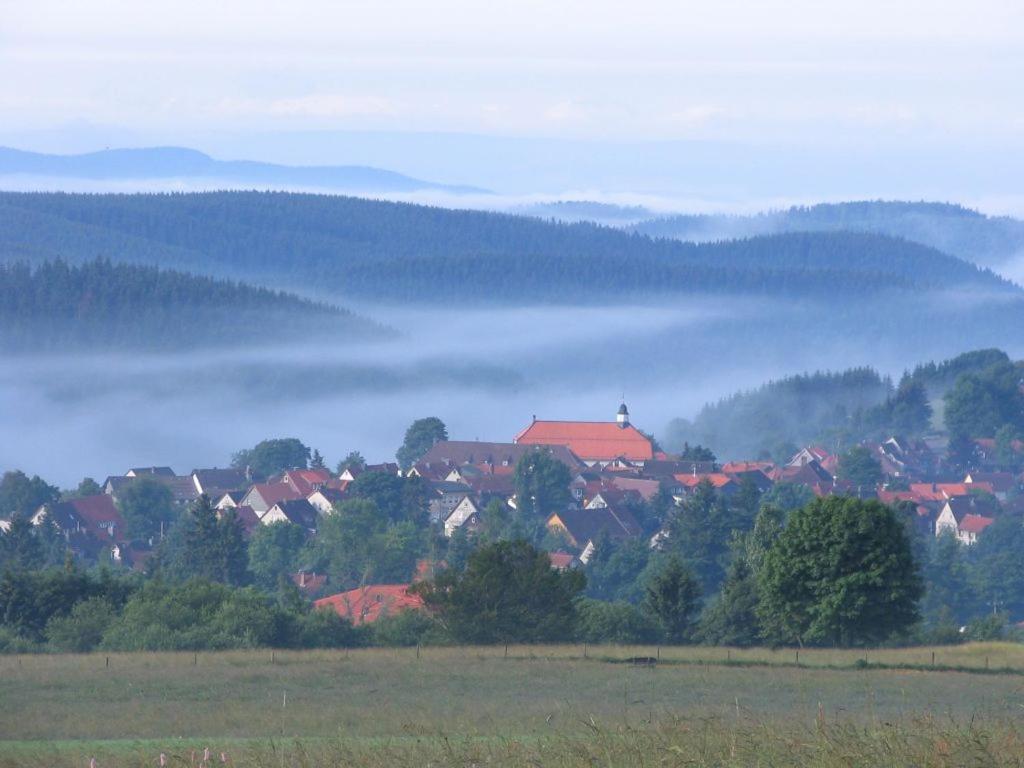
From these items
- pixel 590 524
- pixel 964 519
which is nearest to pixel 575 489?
pixel 590 524

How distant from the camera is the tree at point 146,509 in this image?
11169 centimetres

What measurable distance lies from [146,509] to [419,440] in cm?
4753

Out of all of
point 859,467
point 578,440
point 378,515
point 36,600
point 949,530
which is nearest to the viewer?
point 36,600

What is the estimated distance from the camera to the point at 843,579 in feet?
131

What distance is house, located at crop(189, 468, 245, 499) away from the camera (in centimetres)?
13212

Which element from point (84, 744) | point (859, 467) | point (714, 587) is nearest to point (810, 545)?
point (84, 744)

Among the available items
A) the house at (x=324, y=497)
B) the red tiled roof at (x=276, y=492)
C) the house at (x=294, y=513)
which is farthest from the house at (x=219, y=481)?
the house at (x=294, y=513)

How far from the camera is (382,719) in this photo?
20.1 m

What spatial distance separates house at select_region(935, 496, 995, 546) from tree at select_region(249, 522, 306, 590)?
1596 inches

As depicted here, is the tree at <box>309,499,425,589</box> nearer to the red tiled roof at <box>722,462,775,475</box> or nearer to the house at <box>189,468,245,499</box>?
the house at <box>189,468,245,499</box>

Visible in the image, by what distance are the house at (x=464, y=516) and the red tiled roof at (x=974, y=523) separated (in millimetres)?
30905

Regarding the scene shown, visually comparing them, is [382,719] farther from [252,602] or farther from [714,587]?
[714,587]

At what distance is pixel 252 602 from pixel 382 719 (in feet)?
66.8

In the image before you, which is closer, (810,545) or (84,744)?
(84,744)
